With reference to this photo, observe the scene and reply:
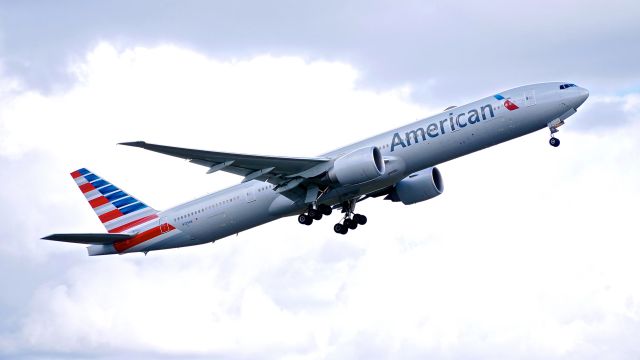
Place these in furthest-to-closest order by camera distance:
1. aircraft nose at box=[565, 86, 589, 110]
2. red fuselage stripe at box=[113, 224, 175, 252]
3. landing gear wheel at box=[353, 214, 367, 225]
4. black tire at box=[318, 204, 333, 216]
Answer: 1. red fuselage stripe at box=[113, 224, 175, 252]
2. landing gear wheel at box=[353, 214, 367, 225]
3. black tire at box=[318, 204, 333, 216]
4. aircraft nose at box=[565, 86, 589, 110]

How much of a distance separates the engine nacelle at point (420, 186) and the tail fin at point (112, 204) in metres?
14.9

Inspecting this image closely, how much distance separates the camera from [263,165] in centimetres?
5141

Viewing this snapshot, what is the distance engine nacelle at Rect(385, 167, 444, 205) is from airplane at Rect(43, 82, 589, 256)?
59 mm

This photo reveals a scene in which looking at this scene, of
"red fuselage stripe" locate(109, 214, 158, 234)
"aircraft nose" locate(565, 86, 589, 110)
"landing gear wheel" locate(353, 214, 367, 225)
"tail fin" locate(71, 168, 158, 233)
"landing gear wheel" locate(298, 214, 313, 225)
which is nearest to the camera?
"aircraft nose" locate(565, 86, 589, 110)

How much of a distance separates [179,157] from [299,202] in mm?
7908

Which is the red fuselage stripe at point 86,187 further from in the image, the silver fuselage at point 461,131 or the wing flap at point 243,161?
the silver fuselage at point 461,131

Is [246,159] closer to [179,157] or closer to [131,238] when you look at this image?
[179,157]

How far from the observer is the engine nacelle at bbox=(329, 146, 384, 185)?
49969mm

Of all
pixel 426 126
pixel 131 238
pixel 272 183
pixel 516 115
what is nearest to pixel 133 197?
pixel 131 238

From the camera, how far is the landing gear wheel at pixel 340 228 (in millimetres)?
58531

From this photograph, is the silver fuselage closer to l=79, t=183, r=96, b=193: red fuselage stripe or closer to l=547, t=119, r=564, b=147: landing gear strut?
l=547, t=119, r=564, b=147: landing gear strut

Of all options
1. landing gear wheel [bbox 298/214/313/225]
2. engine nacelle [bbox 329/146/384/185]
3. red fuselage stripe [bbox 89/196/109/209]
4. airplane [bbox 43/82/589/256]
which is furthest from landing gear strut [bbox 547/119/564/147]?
red fuselage stripe [bbox 89/196/109/209]

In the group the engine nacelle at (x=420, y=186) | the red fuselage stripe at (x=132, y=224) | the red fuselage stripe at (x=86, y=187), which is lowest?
the engine nacelle at (x=420, y=186)

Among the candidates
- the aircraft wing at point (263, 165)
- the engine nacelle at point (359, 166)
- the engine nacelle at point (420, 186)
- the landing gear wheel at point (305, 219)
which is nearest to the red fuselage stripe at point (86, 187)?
the aircraft wing at point (263, 165)
